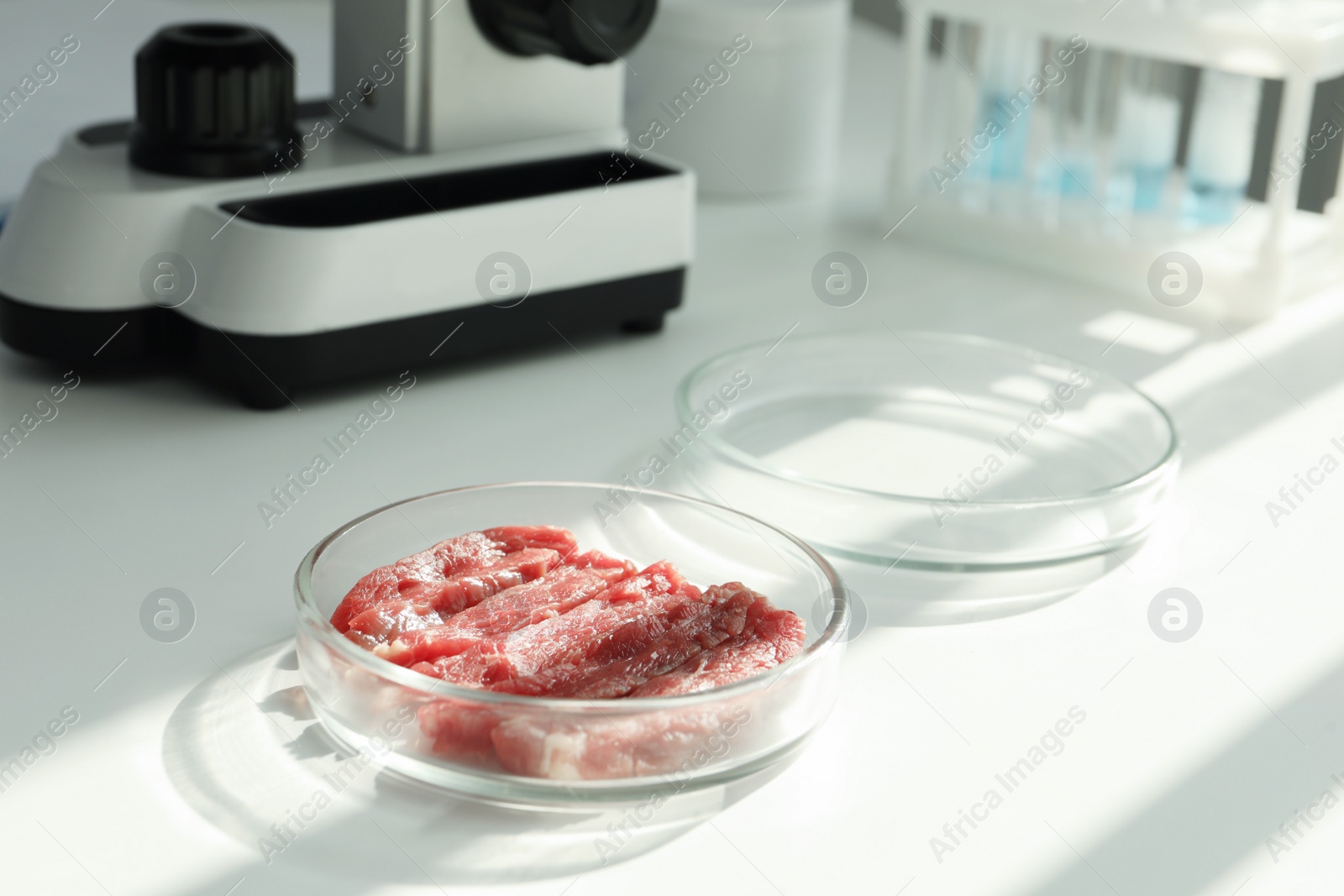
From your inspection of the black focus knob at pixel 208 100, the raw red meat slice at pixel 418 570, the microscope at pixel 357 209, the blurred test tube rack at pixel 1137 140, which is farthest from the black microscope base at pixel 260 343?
the blurred test tube rack at pixel 1137 140

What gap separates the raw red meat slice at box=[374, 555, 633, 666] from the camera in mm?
647

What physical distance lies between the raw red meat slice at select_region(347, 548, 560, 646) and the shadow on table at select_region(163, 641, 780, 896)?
0.17ft

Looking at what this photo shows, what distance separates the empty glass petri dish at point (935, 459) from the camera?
2.65ft

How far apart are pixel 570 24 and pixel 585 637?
488mm

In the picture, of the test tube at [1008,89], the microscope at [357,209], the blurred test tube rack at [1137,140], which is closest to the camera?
the microscope at [357,209]

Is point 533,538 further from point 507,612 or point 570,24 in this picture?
point 570,24

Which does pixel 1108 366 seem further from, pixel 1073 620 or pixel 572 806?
pixel 572 806

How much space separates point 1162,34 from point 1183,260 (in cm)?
19

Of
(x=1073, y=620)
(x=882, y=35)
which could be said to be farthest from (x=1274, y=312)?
(x=882, y=35)

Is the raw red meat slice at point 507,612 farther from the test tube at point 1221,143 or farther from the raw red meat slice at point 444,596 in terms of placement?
the test tube at point 1221,143

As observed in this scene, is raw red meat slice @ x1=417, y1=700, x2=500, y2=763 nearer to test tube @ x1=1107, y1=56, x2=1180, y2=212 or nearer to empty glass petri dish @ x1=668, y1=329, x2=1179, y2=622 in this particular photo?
empty glass petri dish @ x1=668, y1=329, x2=1179, y2=622

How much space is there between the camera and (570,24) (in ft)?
3.22

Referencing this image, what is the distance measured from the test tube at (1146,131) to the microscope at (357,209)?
0.42 meters

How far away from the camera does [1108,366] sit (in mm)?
1125
